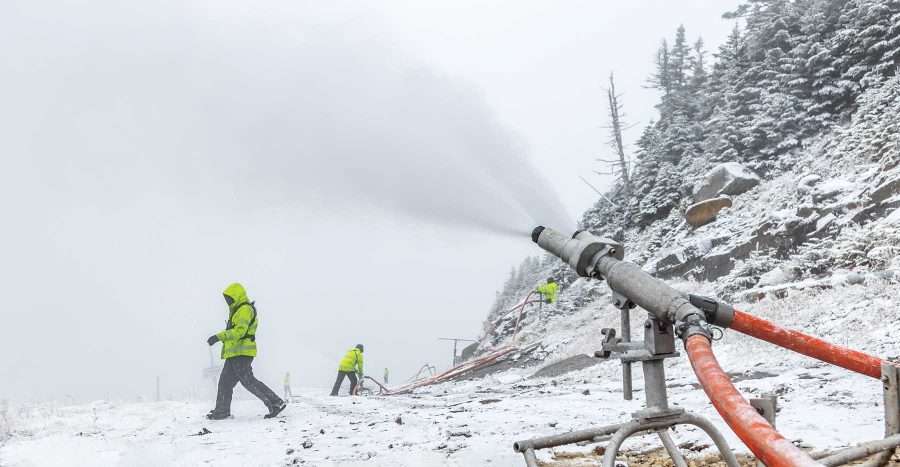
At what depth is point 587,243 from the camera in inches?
140

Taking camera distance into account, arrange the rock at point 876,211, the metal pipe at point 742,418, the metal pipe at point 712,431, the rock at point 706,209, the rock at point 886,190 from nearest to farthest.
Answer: the metal pipe at point 742,418, the metal pipe at point 712,431, the rock at point 876,211, the rock at point 886,190, the rock at point 706,209

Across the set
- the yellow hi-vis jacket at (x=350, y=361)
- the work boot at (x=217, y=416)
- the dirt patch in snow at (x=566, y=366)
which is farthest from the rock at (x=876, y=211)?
the work boot at (x=217, y=416)

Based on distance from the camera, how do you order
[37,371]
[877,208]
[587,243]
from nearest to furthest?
[587,243]
[877,208]
[37,371]

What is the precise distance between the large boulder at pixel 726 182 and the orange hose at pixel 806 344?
22.4 metres

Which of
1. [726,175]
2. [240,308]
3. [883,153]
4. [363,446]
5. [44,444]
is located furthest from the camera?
[726,175]

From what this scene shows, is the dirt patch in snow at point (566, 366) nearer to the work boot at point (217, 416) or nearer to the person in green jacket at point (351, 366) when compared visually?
the person in green jacket at point (351, 366)

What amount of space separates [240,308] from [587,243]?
24.5 feet

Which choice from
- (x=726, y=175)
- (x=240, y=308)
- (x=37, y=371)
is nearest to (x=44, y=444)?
(x=240, y=308)

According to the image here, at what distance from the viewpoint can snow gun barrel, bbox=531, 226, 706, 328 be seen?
284 centimetres

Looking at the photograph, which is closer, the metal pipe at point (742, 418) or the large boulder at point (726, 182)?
the metal pipe at point (742, 418)

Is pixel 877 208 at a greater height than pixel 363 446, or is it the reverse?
pixel 877 208

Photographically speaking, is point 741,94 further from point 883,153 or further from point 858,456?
point 858,456

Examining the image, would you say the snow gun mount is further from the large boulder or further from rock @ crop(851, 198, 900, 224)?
the large boulder

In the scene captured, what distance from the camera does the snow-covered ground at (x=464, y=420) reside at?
5676 mm
